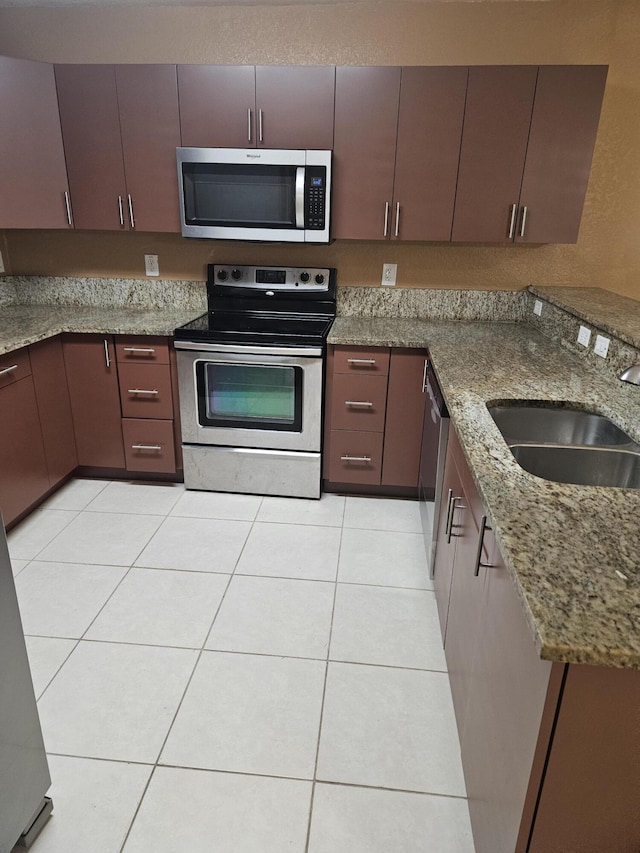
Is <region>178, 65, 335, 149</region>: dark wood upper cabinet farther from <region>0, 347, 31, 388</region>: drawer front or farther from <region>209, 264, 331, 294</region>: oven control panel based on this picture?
<region>0, 347, 31, 388</region>: drawer front

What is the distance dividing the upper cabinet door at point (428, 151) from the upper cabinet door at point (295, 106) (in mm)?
351

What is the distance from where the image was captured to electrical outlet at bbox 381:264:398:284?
3135 millimetres

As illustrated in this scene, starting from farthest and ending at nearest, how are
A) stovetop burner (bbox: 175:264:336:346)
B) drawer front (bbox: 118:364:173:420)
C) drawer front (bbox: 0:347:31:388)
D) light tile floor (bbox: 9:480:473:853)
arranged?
stovetop burner (bbox: 175:264:336:346) → drawer front (bbox: 118:364:173:420) → drawer front (bbox: 0:347:31:388) → light tile floor (bbox: 9:480:473:853)

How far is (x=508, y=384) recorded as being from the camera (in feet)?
6.56

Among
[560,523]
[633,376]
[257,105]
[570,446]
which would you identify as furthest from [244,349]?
[560,523]

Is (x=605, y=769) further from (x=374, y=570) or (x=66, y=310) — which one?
(x=66, y=310)

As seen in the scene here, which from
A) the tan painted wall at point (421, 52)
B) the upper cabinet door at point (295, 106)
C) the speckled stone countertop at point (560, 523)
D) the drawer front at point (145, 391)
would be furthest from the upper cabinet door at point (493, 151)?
the drawer front at point (145, 391)

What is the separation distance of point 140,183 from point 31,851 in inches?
106

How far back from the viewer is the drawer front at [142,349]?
9.35 ft

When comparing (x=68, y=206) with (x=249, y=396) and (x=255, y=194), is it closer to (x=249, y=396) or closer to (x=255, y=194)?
(x=255, y=194)

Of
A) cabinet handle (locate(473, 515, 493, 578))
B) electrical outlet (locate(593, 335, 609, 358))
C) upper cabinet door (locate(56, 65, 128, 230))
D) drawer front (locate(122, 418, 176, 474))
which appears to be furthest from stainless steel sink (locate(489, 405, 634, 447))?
upper cabinet door (locate(56, 65, 128, 230))

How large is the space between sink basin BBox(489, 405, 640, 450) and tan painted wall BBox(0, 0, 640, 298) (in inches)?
58.0

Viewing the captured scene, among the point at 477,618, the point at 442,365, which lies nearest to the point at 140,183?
the point at 442,365

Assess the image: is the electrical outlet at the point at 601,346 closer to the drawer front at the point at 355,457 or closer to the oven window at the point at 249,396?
the drawer front at the point at 355,457
